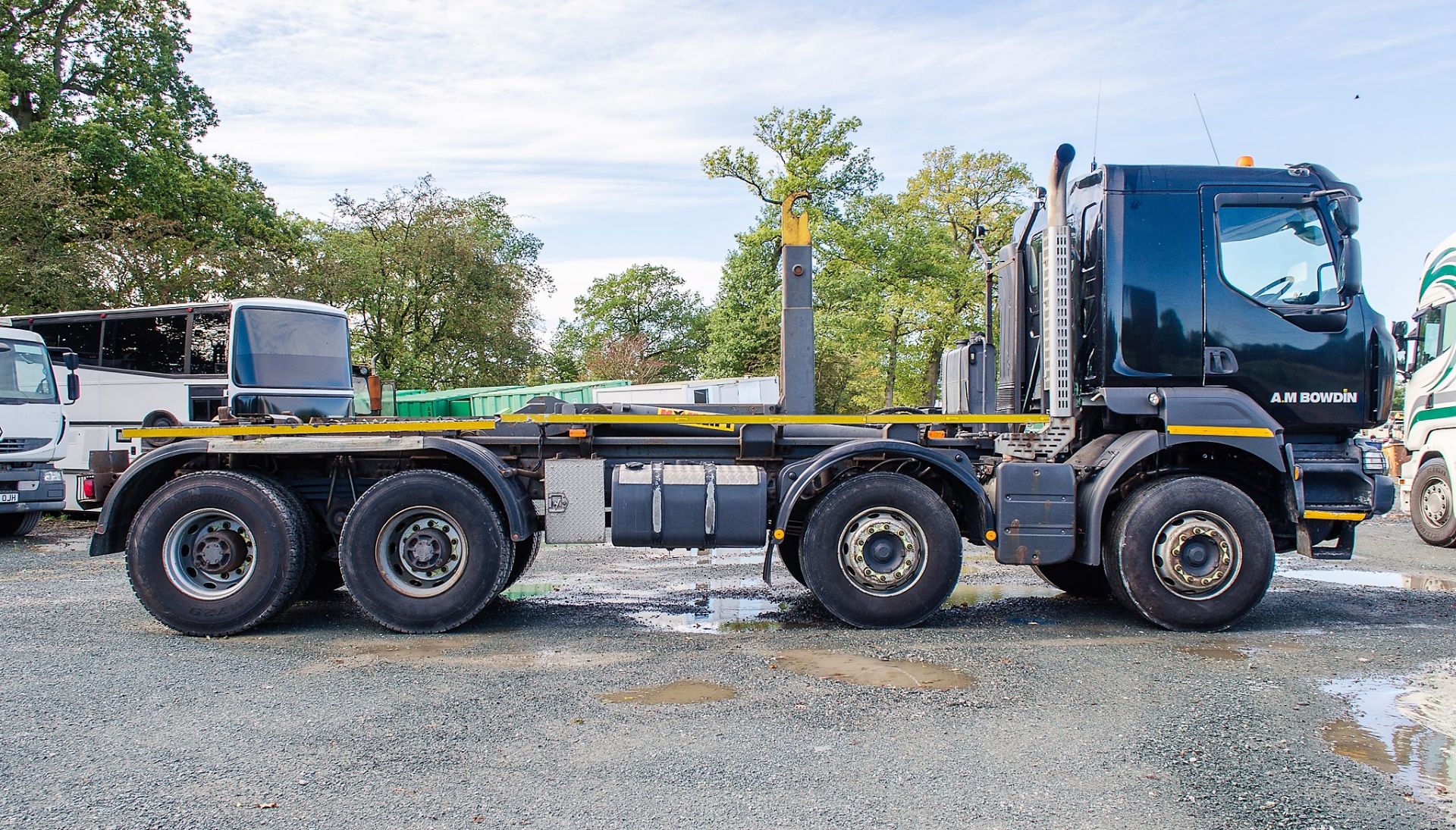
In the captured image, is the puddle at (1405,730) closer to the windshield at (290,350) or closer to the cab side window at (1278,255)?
the cab side window at (1278,255)

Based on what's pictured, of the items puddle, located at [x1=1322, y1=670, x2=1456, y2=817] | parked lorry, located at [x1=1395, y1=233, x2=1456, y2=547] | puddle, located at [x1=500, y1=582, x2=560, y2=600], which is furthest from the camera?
parked lorry, located at [x1=1395, y1=233, x2=1456, y2=547]

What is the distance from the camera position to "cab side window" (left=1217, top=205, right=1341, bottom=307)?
271 inches

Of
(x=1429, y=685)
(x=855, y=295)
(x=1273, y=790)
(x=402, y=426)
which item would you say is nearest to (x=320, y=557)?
(x=402, y=426)

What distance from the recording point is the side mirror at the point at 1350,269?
6.80 meters

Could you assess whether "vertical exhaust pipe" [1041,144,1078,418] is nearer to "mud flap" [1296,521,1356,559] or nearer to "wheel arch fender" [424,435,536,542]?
"mud flap" [1296,521,1356,559]

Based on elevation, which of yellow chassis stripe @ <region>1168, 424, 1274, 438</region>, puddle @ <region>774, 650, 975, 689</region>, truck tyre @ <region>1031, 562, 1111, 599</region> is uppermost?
yellow chassis stripe @ <region>1168, 424, 1274, 438</region>

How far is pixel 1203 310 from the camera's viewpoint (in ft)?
22.5

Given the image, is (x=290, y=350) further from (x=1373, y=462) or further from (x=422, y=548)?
(x=1373, y=462)

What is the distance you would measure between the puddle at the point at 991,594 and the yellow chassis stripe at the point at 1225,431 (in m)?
2.15

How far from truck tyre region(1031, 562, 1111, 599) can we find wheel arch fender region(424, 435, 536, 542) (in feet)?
13.9

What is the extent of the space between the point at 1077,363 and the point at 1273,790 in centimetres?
374

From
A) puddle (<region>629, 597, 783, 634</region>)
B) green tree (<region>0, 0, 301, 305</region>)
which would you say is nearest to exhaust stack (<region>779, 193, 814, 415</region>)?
puddle (<region>629, 597, 783, 634</region>)

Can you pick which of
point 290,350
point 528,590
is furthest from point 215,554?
point 290,350

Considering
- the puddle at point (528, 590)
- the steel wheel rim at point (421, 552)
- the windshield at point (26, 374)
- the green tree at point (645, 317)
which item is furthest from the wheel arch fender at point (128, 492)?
the green tree at point (645, 317)
